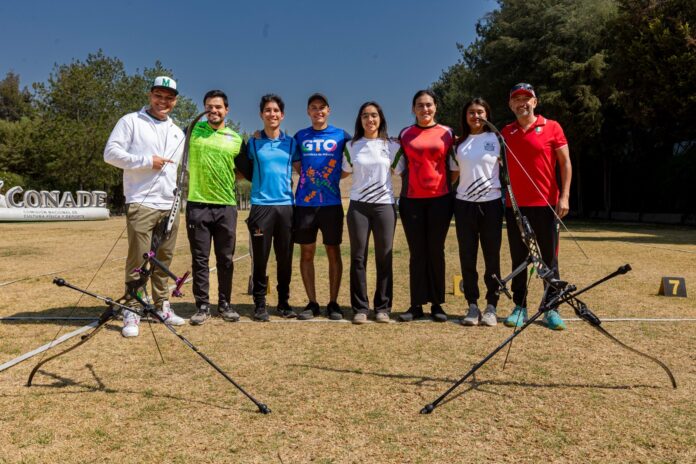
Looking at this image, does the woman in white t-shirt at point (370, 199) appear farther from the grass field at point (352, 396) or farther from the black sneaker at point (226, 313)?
the black sneaker at point (226, 313)

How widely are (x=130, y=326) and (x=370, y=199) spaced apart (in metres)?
2.45

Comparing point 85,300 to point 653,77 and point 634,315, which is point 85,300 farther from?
point 653,77

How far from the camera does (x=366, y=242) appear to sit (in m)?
5.40

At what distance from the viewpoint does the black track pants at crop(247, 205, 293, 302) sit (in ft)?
17.7

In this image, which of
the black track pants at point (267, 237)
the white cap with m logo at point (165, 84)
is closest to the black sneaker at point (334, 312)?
the black track pants at point (267, 237)

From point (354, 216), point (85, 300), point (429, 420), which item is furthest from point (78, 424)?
point (85, 300)

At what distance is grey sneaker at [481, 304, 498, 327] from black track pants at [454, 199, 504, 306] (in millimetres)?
79

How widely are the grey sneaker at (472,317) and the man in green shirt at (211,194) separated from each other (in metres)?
2.21

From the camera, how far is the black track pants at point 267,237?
540 cm

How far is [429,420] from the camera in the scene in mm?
3025

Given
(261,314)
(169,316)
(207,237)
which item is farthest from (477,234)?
(169,316)

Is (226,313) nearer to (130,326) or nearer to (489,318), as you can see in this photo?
(130,326)

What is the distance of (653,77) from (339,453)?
21130mm

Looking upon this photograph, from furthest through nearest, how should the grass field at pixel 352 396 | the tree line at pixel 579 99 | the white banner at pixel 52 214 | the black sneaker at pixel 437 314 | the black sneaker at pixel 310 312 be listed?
the white banner at pixel 52 214, the tree line at pixel 579 99, the black sneaker at pixel 310 312, the black sneaker at pixel 437 314, the grass field at pixel 352 396
